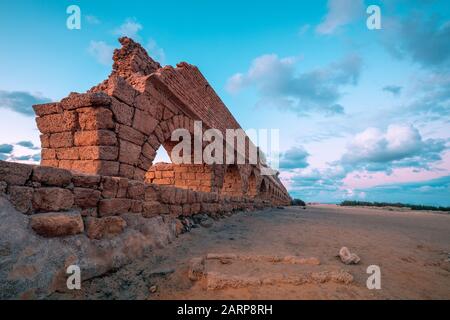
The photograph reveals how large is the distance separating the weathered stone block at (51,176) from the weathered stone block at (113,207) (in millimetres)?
440

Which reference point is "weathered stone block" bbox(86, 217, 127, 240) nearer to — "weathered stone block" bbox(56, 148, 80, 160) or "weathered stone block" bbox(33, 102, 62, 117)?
"weathered stone block" bbox(56, 148, 80, 160)

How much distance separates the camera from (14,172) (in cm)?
185

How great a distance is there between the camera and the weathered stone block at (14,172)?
1.79 meters

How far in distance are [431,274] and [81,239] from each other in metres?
3.85

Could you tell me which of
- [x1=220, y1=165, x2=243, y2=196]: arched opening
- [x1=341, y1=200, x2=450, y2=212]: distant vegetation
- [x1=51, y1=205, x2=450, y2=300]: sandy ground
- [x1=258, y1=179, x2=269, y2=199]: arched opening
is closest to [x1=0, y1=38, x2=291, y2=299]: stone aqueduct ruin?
[x1=51, y1=205, x2=450, y2=300]: sandy ground

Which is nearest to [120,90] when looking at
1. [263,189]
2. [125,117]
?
[125,117]

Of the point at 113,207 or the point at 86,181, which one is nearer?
the point at 86,181

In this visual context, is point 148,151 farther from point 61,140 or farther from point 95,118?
point 61,140

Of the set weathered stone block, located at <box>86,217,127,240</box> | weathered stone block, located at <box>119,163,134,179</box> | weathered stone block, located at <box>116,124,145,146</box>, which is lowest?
weathered stone block, located at <box>86,217,127,240</box>

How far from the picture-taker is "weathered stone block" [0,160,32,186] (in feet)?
5.89

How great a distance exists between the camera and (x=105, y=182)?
261cm

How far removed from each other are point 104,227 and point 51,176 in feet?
2.44
